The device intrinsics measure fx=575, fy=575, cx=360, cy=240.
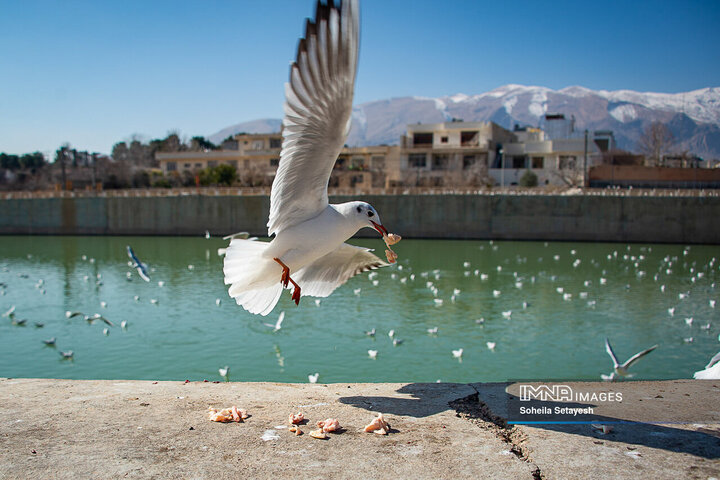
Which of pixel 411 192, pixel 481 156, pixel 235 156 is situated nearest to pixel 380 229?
pixel 411 192

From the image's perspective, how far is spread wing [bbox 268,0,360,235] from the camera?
3818 mm

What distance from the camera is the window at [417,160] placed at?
59412 mm

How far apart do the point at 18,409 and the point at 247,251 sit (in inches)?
84.1

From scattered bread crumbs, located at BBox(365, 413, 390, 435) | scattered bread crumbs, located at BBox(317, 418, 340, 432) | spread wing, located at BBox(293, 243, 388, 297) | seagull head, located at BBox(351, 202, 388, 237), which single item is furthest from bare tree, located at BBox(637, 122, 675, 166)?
scattered bread crumbs, located at BBox(317, 418, 340, 432)

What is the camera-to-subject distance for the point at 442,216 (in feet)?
112

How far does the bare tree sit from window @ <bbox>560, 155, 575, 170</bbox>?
9.61 m

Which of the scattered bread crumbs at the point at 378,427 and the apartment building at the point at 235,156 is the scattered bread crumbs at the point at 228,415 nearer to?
the scattered bread crumbs at the point at 378,427

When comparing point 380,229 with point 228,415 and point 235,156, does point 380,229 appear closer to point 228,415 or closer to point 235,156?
point 228,415

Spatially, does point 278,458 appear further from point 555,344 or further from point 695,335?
point 695,335

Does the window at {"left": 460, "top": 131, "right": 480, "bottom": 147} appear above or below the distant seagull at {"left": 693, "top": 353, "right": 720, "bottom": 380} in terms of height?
above

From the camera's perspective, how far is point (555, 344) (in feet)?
34.5

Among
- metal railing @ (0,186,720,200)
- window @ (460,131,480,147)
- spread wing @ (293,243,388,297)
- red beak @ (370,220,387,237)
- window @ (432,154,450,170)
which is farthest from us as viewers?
window @ (460,131,480,147)

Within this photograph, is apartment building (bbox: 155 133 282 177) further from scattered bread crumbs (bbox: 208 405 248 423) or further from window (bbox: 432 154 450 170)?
scattered bread crumbs (bbox: 208 405 248 423)

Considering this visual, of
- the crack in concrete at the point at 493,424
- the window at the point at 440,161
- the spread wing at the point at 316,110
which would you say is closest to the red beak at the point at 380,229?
the spread wing at the point at 316,110
